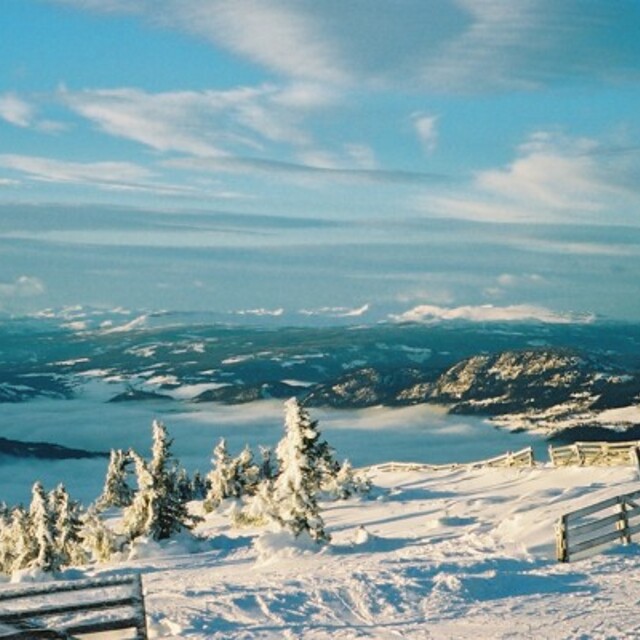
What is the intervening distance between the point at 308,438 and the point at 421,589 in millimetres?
12217

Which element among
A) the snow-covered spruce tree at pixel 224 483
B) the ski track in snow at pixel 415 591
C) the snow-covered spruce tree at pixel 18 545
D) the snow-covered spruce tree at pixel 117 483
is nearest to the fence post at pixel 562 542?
the ski track in snow at pixel 415 591

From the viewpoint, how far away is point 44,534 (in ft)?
122

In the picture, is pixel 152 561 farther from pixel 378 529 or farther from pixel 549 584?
pixel 549 584

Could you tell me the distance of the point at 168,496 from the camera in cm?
3759

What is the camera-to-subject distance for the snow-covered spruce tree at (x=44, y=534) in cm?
3500

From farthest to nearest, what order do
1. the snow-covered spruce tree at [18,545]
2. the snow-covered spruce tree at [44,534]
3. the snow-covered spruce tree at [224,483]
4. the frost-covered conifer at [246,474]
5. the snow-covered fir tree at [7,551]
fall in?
1. the frost-covered conifer at [246,474]
2. the snow-covered spruce tree at [224,483]
3. the snow-covered fir tree at [7,551]
4. the snow-covered spruce tree at [18,545]
5. the snow-covered spruce tree at [44,534]

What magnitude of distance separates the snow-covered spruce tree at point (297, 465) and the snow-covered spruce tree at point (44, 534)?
12.3m

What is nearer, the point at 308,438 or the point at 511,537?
the point at 511,537

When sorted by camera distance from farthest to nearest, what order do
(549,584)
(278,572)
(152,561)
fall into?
(152,561)
(278,572)
(549,584)

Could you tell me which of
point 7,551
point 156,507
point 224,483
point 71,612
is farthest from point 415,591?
point 7,551

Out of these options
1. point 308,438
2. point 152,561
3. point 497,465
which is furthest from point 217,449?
point 308,438

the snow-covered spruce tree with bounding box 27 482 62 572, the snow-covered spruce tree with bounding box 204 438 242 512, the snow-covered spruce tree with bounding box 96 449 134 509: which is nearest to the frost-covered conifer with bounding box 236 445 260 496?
the snow-covered spruce tree with bounding box 204 438 242 512

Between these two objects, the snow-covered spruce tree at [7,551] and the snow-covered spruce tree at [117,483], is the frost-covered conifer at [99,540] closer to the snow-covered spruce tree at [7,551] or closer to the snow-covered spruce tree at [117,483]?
the snow-covered spruce tree at [7,551]

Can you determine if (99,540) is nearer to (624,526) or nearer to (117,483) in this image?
(624,526)
